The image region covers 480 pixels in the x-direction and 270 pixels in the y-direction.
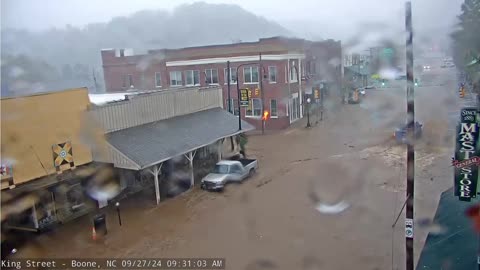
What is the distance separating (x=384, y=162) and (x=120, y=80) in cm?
2006

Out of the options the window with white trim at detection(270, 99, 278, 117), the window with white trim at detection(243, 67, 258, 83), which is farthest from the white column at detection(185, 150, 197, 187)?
the window with white trim at detection(243, 67, 258, 83)

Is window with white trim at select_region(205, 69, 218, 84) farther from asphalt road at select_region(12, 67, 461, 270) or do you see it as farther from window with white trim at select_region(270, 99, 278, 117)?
asphalt road at select_region(12, 67, 461, 270)

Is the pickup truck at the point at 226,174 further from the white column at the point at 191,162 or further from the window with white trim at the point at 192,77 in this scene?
the window with white trim at the point at 192,77

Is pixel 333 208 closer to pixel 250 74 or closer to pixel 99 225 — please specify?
pixel 99 225

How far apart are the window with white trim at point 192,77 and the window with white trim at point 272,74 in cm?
427

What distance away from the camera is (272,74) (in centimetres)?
2225

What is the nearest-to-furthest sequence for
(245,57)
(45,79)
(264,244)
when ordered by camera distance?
1. (264,244)
2. (45,79)
3. (245,57)

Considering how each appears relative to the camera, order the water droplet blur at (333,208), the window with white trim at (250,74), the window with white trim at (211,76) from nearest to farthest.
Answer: the water droplet blur at (333,208) → the window with white trim at (250,74) → the window with white trim at (211,76)

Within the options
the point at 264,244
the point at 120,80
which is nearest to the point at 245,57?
the point at 120,80

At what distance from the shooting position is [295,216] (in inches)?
367

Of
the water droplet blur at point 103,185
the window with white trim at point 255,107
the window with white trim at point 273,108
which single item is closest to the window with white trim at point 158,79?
the window with white trim at point 255,107

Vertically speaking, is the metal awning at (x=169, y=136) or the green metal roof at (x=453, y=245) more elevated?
the metal awning at (x=169, y=136)

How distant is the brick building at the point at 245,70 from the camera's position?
2228cm

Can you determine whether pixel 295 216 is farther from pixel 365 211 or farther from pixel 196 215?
pixel 196 215
